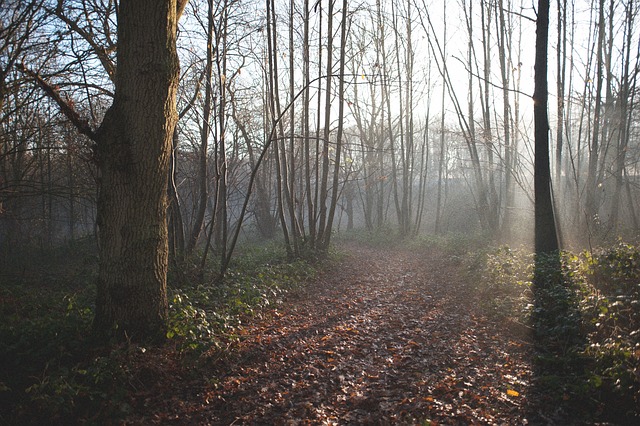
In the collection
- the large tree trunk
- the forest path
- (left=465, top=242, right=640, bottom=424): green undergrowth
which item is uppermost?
the large tree trunk

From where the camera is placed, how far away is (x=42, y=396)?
3.13m

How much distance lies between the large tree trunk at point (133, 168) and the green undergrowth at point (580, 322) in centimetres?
452

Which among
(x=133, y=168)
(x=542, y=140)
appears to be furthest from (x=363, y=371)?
(x=542, y=140)

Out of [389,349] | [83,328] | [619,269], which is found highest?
[619,269]

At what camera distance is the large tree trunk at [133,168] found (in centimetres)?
410

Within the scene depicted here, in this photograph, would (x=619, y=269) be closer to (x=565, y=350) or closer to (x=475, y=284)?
(x=565, y=350)

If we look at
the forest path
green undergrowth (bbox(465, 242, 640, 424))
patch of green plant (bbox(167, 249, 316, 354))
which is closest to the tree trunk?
green undergrowth (bbox(465, 242, 640, 424))

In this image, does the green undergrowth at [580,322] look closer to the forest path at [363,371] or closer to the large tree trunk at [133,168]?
the forest path at [363,371]

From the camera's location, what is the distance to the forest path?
11.7 ft

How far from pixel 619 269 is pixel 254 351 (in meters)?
5.61

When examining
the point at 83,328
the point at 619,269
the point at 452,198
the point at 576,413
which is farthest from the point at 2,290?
the point at 452,198

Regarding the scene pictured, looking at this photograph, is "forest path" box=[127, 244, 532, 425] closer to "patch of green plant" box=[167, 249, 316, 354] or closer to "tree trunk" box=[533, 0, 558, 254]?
"patch of green plant" box=[167, 249, 316, 354]

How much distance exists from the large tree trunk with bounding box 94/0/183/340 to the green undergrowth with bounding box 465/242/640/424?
14.8ft

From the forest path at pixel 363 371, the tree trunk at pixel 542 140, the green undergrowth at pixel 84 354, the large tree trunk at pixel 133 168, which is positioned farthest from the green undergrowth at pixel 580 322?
the large tree trunk at pixel 133 168
